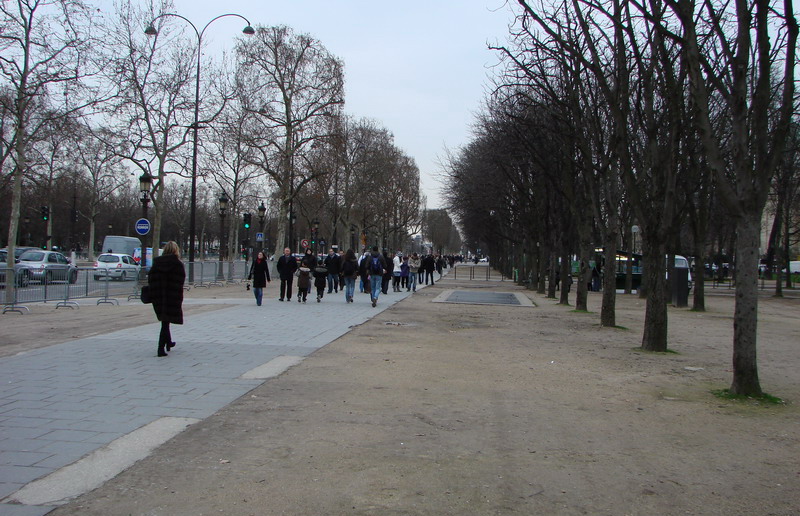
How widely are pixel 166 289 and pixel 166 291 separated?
31 millimetres

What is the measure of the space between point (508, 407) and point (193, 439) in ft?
10.6

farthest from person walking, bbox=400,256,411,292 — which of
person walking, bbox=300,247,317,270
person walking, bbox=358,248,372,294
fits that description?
person walking, bbox=300,247,317,270

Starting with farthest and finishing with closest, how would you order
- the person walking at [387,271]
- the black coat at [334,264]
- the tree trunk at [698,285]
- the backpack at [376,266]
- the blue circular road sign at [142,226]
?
the person walking at [387,271] → the black coat at [334,264] → the tree trunk at [698,285] → the blue circular road sign at [142,226] → the backpack at [376,266]

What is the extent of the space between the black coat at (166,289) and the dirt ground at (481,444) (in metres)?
2.17

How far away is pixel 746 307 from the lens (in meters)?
7.41

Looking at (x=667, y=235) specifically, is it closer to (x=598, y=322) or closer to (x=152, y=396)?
(x=598, y=322)

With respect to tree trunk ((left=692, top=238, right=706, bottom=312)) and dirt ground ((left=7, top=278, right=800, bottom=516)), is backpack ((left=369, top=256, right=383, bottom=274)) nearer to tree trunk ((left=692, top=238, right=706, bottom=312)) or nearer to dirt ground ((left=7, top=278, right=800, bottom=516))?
dirt ground ((left=7, top=278, right=800, bottom=516))

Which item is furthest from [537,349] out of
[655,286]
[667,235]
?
[667,235]

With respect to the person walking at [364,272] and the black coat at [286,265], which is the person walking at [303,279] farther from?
the person walking at [364,272]

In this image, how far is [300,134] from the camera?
42.8 meters

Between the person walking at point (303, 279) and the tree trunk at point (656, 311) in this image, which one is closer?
the tree trunk at point (656, 311)

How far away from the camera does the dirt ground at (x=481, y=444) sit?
4188mm

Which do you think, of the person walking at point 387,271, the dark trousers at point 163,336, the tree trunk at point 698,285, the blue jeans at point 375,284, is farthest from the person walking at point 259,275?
the tree trunk at point 698,285

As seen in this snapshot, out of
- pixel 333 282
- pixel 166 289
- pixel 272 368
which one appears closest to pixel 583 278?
pixel 333 282
